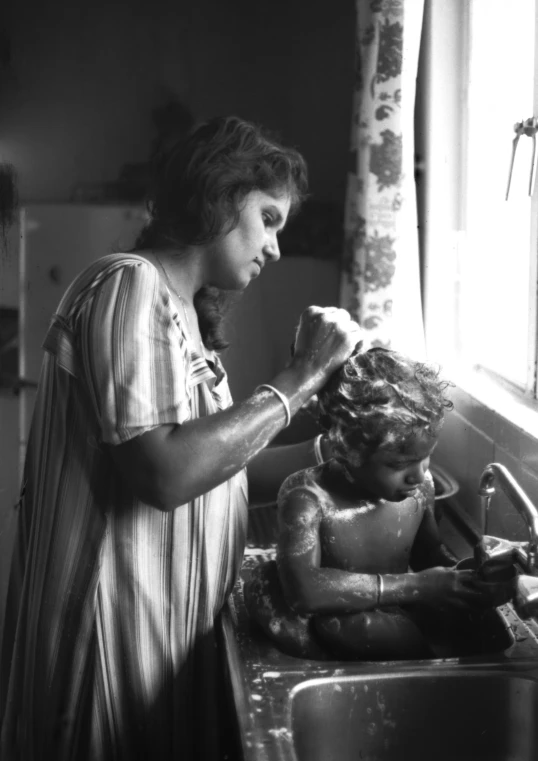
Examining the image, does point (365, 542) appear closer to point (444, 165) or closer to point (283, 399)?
point (283, 399)

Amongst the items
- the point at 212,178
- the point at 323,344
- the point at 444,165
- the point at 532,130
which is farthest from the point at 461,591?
the point at 444,165

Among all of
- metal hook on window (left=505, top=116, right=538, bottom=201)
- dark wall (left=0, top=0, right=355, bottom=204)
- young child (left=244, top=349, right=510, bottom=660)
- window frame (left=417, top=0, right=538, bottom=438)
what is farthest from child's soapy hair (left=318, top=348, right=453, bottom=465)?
dark wall (left=0, top=0, right=355, bottom=204)

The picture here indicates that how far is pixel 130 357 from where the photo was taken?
101 cm

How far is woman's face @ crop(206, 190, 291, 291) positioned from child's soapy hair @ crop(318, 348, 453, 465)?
0.69 feet

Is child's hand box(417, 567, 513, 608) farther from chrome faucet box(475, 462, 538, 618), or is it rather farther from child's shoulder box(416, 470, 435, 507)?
child's shoulder box(416, 470, 435, 507)

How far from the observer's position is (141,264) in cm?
108

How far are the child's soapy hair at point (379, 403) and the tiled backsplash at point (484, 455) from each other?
274 millimetres

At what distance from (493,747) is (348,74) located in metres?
2.17

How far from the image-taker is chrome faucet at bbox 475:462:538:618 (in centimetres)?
95

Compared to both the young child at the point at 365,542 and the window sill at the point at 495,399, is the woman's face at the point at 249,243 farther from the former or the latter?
the window sill at the point at 495,399

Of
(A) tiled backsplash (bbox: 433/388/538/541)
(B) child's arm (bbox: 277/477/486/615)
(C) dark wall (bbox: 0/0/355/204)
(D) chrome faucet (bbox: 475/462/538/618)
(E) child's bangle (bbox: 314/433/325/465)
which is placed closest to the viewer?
(D) chrome faucet (bbox: 475/462/538/618)

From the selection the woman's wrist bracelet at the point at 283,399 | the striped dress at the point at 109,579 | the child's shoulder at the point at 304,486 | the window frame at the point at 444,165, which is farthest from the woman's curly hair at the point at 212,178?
the window frame at the point at 444,165

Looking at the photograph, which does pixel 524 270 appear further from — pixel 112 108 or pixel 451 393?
pixel 112 108

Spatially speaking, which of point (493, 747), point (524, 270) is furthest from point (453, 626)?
point (524, 270)
